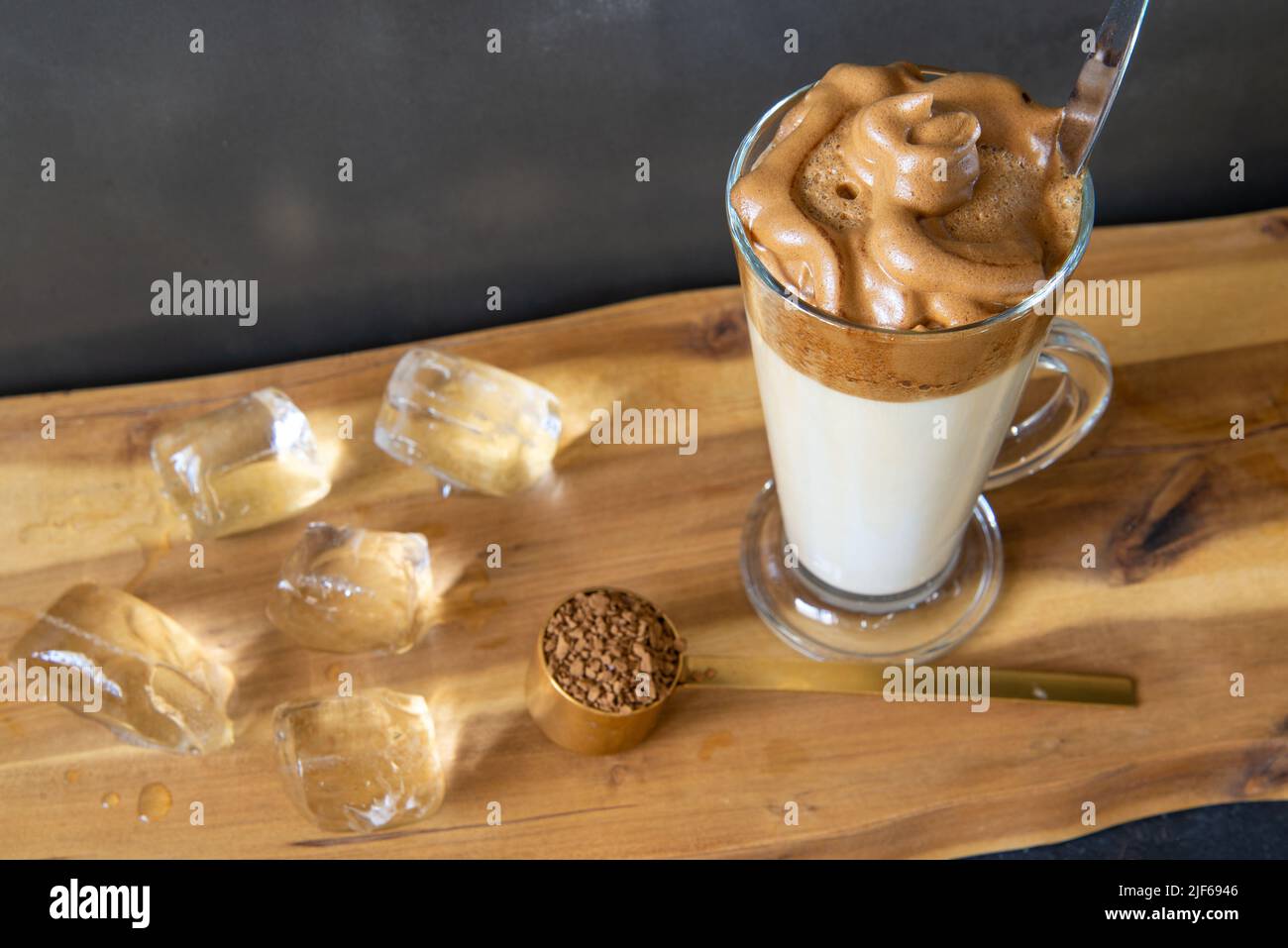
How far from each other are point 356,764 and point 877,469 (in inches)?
18.6

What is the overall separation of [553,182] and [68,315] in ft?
1.78

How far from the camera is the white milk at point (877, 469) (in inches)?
35.7

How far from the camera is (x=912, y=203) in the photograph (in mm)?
814

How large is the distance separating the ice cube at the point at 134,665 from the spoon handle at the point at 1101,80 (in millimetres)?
786

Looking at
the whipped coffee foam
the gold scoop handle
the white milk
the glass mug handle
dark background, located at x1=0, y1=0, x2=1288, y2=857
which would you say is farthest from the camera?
dark background, located at x1=0, y1=0, x2=1288, y2=857

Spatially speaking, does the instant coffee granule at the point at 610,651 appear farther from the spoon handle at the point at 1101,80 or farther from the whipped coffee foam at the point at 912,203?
the spoon handle at the point at 1101,80

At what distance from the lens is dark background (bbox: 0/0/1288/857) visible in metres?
1.32

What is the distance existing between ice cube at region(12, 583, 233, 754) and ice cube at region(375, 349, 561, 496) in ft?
0.85

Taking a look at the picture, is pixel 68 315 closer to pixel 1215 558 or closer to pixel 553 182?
pixel 553 182

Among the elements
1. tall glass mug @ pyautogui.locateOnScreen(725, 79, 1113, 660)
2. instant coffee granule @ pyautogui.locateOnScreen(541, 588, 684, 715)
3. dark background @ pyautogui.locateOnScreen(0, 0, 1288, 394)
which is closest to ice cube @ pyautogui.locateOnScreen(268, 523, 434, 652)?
instant coffee granule @ pyautogui.locateOnScreen(541, 588, 684, 715)

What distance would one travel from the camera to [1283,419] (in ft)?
4.20

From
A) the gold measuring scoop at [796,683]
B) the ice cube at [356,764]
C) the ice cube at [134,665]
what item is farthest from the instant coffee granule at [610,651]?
the ice cube at [134,665]

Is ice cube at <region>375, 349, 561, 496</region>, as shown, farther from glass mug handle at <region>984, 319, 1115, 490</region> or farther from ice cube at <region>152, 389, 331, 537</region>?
glass mug handle at <region>984, 319, 1115, 490</region>

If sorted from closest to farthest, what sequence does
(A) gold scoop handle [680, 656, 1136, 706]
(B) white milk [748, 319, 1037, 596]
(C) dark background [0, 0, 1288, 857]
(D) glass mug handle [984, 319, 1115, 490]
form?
(B) white milk [748, 319, 1037, 596] → (D) glass mug handle [984, 319, 1115, 490] → (A) gold scoop handle [680, 656, 1136, 706] → (C) dark background [0, 0, 1288, 857]
